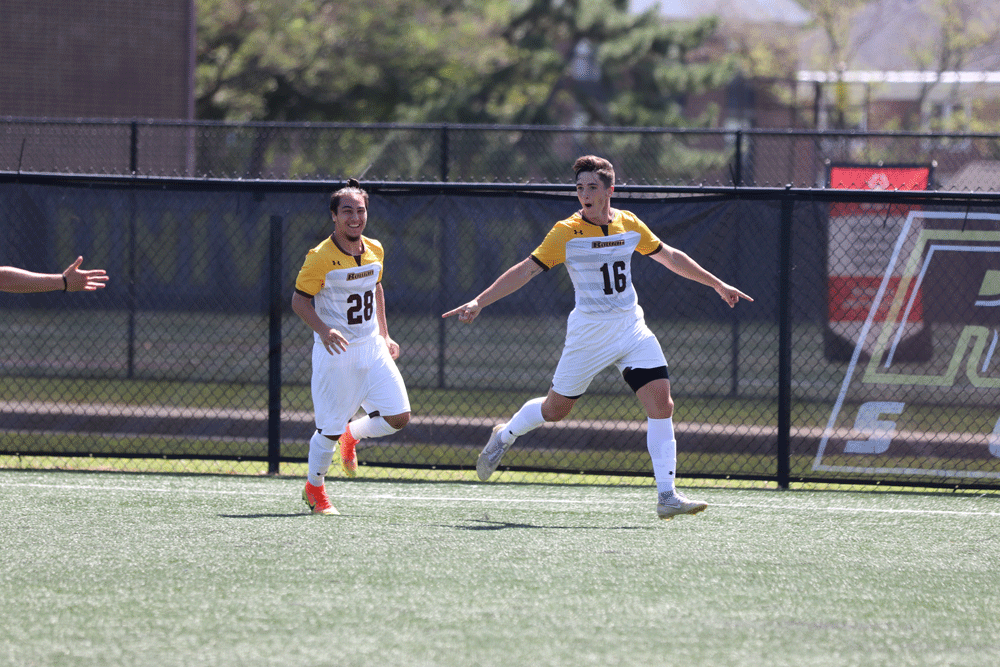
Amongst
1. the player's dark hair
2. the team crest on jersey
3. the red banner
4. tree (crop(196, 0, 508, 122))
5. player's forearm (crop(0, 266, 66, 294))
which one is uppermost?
tree (crop(196, 0, 508, 122))

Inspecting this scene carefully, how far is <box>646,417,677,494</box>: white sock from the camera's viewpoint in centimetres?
600

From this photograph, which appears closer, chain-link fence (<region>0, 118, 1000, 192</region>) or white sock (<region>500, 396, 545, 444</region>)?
white sock (<region>500, 396, 545, 444</region>)

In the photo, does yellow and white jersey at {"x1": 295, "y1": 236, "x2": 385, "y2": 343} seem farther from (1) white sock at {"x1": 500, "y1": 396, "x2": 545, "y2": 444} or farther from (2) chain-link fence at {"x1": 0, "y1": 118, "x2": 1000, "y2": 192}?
(2) chain-link fence at {"x1": 0, "y1": 118, "x2": 1000, "y2": 192}

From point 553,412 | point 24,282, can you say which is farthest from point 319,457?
point 24,282

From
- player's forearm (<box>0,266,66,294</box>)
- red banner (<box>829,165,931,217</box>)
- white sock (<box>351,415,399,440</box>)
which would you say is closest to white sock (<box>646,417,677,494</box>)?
white sock (<box>351,415,399,440</box>)

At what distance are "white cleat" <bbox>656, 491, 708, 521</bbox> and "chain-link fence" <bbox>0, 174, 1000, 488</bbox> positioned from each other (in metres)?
1.77

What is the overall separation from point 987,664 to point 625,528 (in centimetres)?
248

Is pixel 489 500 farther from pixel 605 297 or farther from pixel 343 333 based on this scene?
pixel 605 297

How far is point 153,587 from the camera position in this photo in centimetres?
468

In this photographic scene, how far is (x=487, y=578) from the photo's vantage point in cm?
487

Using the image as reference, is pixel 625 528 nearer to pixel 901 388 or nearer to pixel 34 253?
pixel 901 388

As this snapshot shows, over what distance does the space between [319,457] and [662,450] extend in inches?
75.3

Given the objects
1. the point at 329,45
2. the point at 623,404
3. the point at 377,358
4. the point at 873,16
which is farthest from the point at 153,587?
the point at 873,16

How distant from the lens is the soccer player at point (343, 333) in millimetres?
6113
